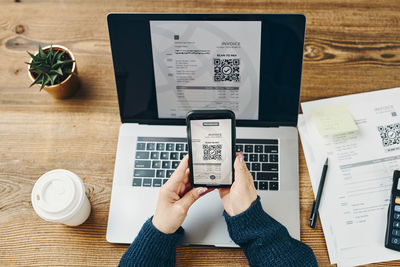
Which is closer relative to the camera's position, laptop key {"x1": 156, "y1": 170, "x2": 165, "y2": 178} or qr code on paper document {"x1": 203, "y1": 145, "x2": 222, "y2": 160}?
qr code on paper document {"x1": 203, "y1": 145, "x2": 222, "y2": 160}

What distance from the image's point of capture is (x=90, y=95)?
1070 mm

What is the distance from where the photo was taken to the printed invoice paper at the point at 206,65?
897 millimetres

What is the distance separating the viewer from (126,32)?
0.91 meters

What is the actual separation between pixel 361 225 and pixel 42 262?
654 mm

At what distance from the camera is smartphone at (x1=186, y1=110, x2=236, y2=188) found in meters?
0.82

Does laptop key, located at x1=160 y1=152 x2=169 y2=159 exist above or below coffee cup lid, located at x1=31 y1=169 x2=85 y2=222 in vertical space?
above

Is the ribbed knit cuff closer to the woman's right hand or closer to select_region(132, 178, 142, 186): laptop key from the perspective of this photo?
the woman's right hand

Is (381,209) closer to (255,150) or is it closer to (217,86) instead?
(255,150)

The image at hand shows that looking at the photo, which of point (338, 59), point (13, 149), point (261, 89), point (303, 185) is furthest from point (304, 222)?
point (13, 149)

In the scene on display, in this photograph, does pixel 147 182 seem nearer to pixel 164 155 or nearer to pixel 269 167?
pixel 164 155

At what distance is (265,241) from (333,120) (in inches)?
12.7

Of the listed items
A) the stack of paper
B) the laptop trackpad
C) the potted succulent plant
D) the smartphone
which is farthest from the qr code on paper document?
the potted succulent plant

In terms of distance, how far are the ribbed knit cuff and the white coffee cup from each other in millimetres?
304

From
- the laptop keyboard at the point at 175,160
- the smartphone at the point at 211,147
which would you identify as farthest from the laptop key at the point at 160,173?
the smartphone at the point at 211,147
